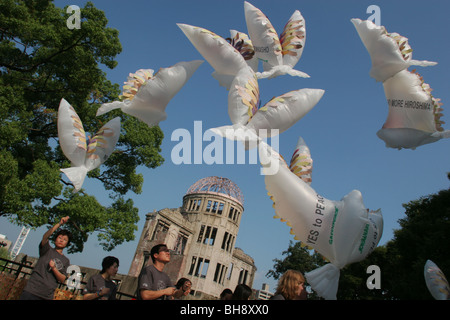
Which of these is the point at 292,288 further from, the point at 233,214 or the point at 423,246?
the point at 233,214

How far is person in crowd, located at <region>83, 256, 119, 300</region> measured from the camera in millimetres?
2684

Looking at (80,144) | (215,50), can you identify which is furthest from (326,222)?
(80,144)

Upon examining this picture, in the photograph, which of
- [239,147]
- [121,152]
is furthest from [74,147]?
[121,152]

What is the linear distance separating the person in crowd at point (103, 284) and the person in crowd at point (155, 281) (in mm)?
405

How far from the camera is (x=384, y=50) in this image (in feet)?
10.3

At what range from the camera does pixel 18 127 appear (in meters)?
7.03

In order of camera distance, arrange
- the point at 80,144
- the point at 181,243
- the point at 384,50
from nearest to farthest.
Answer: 1. the point at 384,50
2. the point at 80,144
3. the point at 181,243

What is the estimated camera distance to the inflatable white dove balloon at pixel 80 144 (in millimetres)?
3535

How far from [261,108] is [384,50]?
1430 millimetres

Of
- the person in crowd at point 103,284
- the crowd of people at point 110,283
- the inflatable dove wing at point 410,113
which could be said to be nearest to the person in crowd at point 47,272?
the crowd of people at point 110,283

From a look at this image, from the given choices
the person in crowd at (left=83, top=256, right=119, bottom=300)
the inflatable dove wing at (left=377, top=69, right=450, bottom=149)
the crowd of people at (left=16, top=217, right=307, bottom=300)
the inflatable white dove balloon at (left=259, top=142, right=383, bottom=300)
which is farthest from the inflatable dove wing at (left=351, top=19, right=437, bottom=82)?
the person in crowd at (left=83, top=256, right=119, bottom=300)

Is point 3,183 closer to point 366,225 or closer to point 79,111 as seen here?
point 79,111

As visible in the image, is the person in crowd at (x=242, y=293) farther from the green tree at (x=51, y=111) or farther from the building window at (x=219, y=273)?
the building window at (x=219, y=273)

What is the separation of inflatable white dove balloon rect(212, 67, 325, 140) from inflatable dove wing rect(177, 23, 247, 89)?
25 cm
